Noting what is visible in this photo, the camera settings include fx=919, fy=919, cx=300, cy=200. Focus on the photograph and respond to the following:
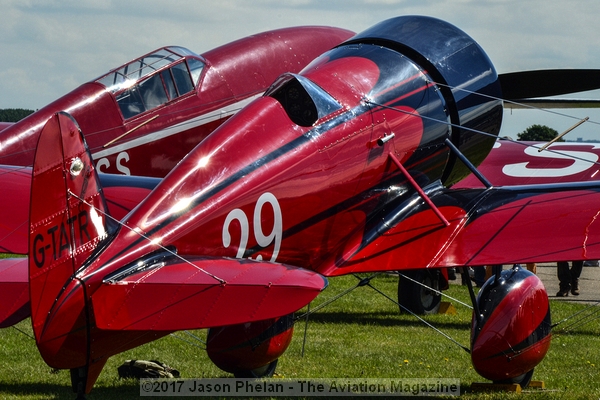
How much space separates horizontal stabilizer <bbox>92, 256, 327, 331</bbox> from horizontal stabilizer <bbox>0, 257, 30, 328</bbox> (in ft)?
3.39

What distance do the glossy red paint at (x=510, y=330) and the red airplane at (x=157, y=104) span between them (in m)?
4.94

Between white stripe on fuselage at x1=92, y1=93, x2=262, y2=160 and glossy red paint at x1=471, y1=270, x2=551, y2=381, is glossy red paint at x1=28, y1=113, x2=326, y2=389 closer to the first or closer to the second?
glossy red paint at x1=471, y1=270, x2=551, y2=381

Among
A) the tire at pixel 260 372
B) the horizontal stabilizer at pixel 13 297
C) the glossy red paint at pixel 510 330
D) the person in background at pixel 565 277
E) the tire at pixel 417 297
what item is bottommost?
the person in background at pixel 565 277

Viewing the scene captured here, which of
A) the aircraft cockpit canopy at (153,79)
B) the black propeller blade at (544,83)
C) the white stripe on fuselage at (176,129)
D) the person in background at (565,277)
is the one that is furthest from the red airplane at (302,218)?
the person in background at (565,277)

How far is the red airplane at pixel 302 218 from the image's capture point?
482cm

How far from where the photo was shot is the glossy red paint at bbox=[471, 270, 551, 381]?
664 cm

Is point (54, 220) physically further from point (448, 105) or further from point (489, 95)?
point (489, 95)

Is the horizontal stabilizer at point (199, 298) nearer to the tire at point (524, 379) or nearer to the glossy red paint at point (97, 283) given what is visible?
the glossy red paint at point (97, 283)

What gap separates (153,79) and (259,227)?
5534 millimetres

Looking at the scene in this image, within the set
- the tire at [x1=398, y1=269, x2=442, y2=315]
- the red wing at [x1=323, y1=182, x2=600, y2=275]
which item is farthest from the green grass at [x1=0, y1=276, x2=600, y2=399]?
the red wing at [x1=323, y1=182, x2=600, y2=275]

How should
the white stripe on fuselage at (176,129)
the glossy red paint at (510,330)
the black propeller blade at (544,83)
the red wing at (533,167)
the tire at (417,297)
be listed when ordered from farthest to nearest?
the red wing at (533,167), the tire at (417,297), the white stripe on fuselage at (176,129), the black propeller blade at (544,83), the glossy red paint at (510,330)

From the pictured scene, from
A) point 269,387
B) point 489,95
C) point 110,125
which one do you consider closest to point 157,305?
point 269,387

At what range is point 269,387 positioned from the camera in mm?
6887

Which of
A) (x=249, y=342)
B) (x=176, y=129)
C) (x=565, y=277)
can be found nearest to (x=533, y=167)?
(x=565, y=277)
